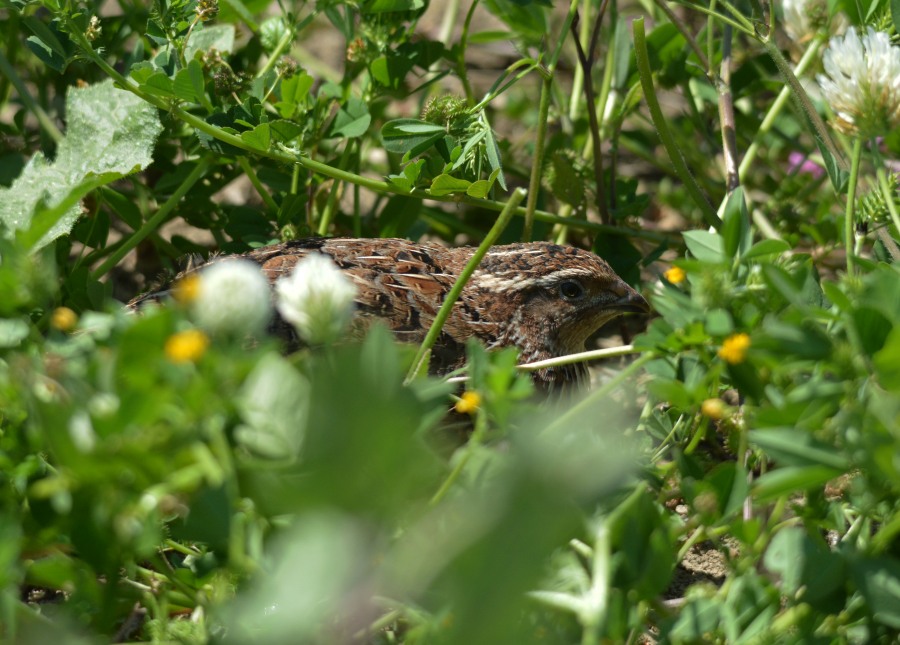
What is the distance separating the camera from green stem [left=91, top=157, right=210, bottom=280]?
11.0 feet

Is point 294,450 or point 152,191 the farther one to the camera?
point 152,191

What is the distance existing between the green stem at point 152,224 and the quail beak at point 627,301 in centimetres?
146

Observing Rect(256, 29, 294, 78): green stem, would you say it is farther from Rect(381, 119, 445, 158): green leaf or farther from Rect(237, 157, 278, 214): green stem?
Rect(381, 119, 445, 158): green leaf

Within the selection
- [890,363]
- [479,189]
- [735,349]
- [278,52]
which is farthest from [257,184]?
[890,363]

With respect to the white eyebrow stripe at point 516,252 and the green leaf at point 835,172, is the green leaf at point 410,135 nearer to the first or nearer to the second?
the white eyebrow stripe at point 516,252

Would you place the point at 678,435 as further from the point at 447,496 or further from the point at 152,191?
the point at 152,191

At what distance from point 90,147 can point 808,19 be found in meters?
2.33

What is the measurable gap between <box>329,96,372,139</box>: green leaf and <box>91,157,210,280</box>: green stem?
45 centimetres

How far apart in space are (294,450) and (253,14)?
278cm

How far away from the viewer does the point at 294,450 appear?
5.65 ft

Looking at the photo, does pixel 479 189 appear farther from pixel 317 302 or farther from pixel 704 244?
pixel 317 302

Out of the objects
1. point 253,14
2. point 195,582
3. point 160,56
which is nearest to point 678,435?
point 195,582

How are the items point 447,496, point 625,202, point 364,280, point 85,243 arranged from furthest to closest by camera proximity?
point 625,202, point 85,243, point 364,280, point 447,496

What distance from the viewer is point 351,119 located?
3.58 m
